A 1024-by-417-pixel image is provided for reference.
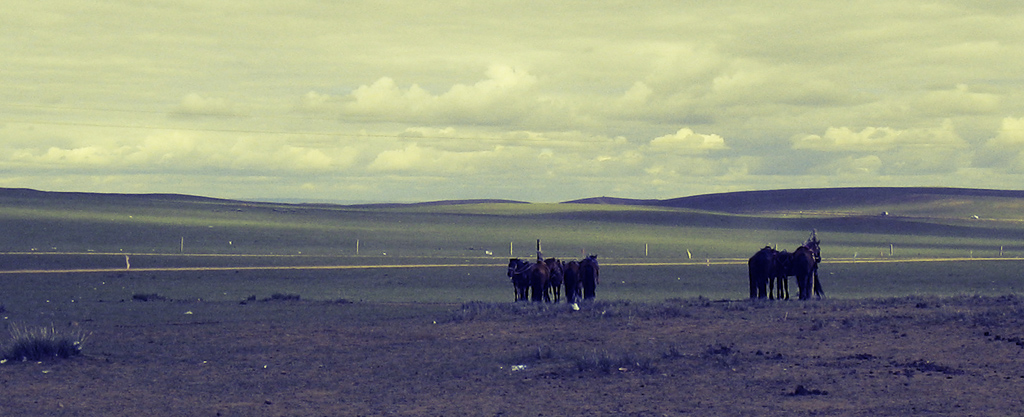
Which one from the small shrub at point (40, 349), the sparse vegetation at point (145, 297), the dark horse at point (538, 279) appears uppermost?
the dark horse at point (538, 279)

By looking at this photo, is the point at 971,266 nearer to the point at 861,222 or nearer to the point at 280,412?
the point at 280,412

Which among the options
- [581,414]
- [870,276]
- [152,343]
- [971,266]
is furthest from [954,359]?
[971,266]

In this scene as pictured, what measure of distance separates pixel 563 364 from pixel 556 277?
14.5 metres

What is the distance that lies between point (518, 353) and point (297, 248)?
59397mm

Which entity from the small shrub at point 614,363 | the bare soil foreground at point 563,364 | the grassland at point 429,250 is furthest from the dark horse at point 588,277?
the small shrub at point 614,363

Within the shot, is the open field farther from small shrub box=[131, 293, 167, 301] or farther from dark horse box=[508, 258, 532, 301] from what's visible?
dark horse box=[508, 258, 532, 301]

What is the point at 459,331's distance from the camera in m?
21.5

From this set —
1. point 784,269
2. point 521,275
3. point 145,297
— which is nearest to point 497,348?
point 521,275

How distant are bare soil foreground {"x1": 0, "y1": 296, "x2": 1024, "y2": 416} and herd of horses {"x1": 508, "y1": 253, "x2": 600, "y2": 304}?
4912 millimetres

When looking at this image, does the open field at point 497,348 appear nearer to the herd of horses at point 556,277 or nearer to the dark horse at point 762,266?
the herd of horses at point 556,277

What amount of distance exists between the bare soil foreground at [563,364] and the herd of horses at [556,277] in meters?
4.91

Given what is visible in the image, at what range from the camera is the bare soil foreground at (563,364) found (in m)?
13.4

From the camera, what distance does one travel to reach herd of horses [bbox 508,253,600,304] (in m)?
29.3

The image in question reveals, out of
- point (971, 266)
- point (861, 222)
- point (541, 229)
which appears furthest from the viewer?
point (861, 222)
